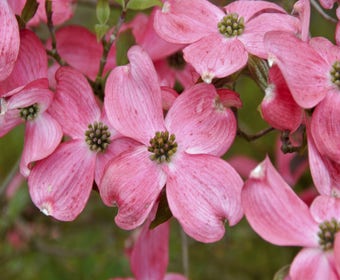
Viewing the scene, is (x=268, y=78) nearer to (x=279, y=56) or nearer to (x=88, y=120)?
(x=279, y=56)

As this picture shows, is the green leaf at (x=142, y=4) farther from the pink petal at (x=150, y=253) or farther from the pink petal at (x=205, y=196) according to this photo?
the pink petal at (x=150, y=253)

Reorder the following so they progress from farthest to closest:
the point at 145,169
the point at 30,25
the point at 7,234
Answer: the point at 7,234 → the point at 30,25 → the point at 145,169

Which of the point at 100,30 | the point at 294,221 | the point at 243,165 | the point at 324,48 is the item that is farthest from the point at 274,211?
the point at 243,165

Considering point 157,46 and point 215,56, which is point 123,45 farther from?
point 215,56

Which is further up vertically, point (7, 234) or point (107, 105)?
point (107, 105)

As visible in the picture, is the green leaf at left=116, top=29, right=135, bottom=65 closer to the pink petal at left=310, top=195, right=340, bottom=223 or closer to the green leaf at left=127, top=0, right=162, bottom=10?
the green leaf at left=127, top=0, right=162, bottom=10

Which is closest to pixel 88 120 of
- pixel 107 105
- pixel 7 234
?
pixel 107 105

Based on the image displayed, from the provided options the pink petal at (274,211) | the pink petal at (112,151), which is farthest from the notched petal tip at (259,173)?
the pink petal at (112,151)
